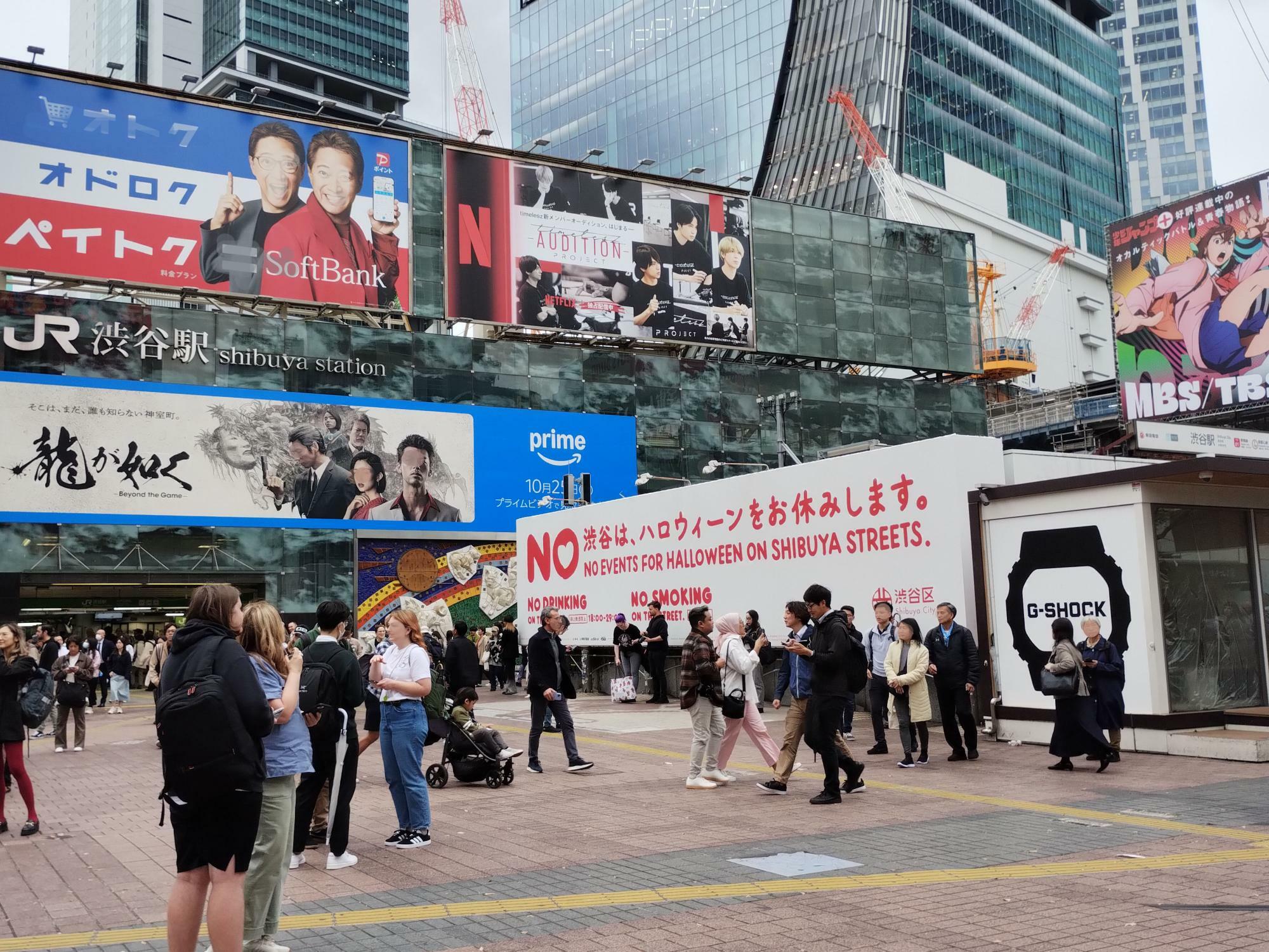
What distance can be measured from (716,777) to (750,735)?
1.69ft

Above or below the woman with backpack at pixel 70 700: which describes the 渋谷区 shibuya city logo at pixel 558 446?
above

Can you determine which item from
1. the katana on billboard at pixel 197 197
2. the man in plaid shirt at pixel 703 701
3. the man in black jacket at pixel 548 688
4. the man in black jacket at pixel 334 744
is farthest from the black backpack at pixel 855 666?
the katana on billboard at pixel 197 197

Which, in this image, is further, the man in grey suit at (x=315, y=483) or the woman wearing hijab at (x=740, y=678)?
the man in grey suit at (x=315, y=483)

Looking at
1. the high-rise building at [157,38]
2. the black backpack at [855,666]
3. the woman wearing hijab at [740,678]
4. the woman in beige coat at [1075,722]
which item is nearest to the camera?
the black backpack at [855,666]

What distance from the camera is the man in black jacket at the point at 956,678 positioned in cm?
1267

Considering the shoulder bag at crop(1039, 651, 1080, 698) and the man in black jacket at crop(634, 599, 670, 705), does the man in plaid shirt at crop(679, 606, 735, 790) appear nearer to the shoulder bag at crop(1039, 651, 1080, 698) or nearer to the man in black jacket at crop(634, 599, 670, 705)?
the shoulder bag at crop(1039, 651, 1080, 698)

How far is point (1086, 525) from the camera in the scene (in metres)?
13.4

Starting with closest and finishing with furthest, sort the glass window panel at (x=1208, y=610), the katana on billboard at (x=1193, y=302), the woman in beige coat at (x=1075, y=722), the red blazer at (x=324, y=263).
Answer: the woman in beige coat at (x=1075, y=722) < the glass window panel at (x=1208, y=610) < the red blazer at (x=324, y=263) < the katana on billboard at (x=1193, y=302)

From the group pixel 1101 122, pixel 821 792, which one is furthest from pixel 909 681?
pixel 1101 122

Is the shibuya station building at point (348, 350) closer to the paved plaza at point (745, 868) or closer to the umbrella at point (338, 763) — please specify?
the paved plaza at point (745, 868)

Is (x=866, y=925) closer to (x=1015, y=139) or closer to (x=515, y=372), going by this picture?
(x=515, y=372)

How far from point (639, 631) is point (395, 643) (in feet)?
47.7

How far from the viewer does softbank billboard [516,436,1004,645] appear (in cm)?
1527

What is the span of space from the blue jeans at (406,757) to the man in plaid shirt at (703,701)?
3167 millimetres
